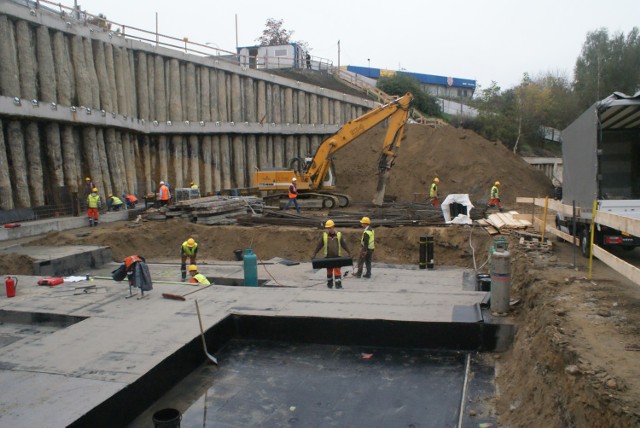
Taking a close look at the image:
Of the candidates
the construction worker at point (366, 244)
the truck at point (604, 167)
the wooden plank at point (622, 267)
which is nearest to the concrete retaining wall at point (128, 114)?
the construction worker at point (366, 244)

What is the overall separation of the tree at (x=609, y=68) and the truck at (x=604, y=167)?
92.2 feet

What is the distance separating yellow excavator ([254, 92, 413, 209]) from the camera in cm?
2245

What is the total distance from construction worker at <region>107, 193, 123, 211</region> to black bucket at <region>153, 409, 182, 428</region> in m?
16.9

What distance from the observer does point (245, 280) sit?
12.9 metres

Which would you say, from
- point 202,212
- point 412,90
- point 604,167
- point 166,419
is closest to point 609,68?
point 412,90

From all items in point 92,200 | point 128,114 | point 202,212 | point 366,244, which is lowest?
point 366,244

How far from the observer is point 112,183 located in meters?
22.3

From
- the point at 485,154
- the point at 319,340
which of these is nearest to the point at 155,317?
the point at 319,340

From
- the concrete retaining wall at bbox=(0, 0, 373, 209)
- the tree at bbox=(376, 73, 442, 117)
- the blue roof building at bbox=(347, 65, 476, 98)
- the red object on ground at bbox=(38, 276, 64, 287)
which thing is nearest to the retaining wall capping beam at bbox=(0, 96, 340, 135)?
the concrete retaining wall at bbox=(0, 0, 373, 209)

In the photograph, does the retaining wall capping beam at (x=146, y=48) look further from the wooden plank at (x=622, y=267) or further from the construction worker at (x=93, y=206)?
the wooden plank at (x=622, y=267)

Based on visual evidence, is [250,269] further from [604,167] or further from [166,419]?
[604,167]

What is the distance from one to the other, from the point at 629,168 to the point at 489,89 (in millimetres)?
32176

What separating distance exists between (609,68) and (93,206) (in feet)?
119

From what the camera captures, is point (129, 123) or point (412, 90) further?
point (412, 90)
